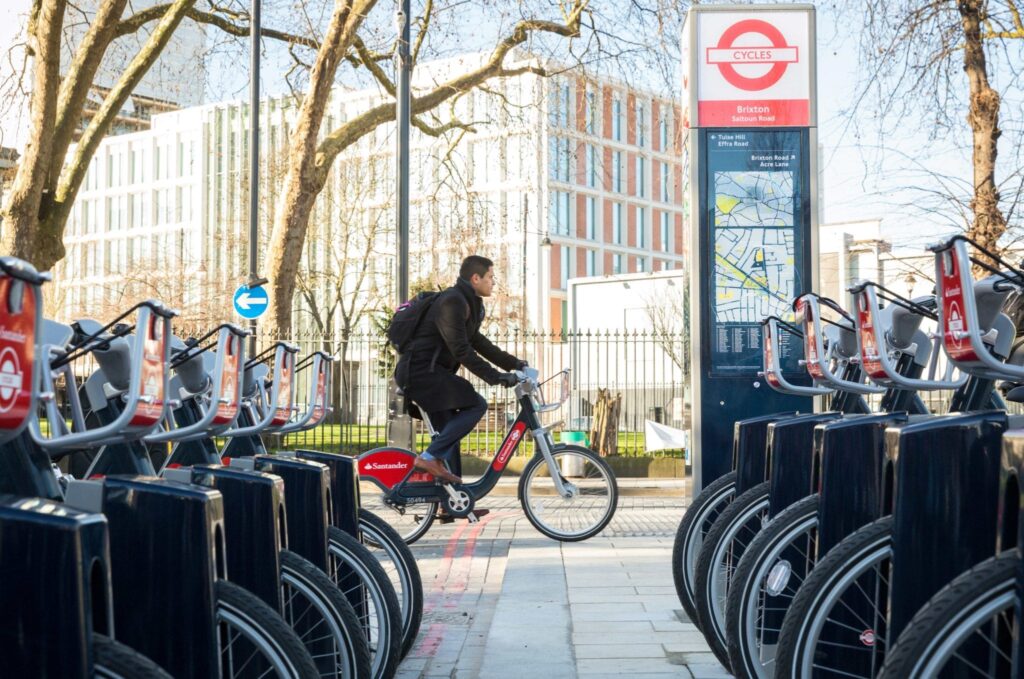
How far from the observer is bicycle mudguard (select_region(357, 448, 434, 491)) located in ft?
32.3

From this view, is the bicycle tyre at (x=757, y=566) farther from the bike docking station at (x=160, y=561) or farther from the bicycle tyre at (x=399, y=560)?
the bike docking station at (x=160, y=561)

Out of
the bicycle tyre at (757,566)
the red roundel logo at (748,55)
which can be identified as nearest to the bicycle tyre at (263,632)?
the bicycle tyre at (757,566)

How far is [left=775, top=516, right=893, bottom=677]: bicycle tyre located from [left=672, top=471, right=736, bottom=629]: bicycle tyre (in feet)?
7.69

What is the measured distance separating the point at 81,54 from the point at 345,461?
12534 millimetres

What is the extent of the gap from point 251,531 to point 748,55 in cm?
491

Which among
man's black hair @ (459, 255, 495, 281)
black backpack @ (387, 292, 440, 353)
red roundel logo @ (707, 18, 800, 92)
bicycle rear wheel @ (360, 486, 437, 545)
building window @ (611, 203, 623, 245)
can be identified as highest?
building window @ (611, 203, 623, 245)

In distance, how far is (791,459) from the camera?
4664 millimetres

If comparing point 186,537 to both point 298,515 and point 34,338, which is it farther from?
point 298,515

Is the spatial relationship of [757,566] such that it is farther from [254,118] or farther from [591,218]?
[591,218]

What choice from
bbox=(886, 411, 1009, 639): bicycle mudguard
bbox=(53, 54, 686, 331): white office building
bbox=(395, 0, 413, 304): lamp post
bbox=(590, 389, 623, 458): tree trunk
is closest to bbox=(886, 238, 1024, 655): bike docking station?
bbox=(886, 411, 1009, 639): bicycle mudguard

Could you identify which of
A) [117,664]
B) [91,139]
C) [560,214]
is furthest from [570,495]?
[560,214]

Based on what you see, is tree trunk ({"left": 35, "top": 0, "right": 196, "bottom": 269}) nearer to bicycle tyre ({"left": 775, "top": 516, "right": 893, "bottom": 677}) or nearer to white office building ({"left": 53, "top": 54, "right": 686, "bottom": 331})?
bicycle tyre ({"left": 775, "top": 516, "right": 893, "bottom": 677})

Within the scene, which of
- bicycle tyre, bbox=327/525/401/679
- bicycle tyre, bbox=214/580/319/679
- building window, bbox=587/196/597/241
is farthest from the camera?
building window, bbox=587/196/597/241

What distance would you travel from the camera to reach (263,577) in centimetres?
376
